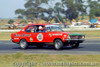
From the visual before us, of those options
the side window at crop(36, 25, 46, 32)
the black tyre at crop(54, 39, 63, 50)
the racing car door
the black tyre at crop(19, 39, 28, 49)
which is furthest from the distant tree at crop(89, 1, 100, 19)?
the black tyre at crop(54, 39, 63, 50)

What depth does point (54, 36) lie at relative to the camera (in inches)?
626

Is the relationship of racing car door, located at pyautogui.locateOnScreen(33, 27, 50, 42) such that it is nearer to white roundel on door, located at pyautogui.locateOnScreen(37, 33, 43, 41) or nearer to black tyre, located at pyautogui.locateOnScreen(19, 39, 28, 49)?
white roundel on door, located at pyautogui.locateOnScreen(37, 33, 43, 41)

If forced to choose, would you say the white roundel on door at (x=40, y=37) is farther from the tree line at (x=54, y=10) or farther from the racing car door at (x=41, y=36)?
the tree line at (x=54, y=10)

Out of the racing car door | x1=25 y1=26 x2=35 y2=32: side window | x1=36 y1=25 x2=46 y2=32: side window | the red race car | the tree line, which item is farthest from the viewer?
the tree line

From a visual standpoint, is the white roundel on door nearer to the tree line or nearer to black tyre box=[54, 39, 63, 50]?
black tyre box=[54, 39, 63, 50]

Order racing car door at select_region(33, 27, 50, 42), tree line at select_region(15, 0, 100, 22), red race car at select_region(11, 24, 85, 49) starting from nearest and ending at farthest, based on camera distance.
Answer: red race car at select_region(11, 24, 85, 49) < racing car door at select_region(33, 27, 50, 42) < tree line at select_region(15, 0, 100, 22)

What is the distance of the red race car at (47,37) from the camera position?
615 inches

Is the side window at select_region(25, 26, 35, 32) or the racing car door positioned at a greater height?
the side window at select_region(25, 26, 35, 32)

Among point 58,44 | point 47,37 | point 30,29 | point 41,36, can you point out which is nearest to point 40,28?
point 41,36

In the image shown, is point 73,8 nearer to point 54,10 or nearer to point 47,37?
point 54,10

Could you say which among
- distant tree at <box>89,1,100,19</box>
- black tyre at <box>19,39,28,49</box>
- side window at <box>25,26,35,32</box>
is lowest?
black tyre at <box>19,39,28,49</box>

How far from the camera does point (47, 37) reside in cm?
1622

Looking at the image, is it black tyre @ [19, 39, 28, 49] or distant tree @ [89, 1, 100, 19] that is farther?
distant tree @ [89, 1, 100, 19]

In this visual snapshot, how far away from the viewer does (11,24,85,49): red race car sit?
15609 mm
